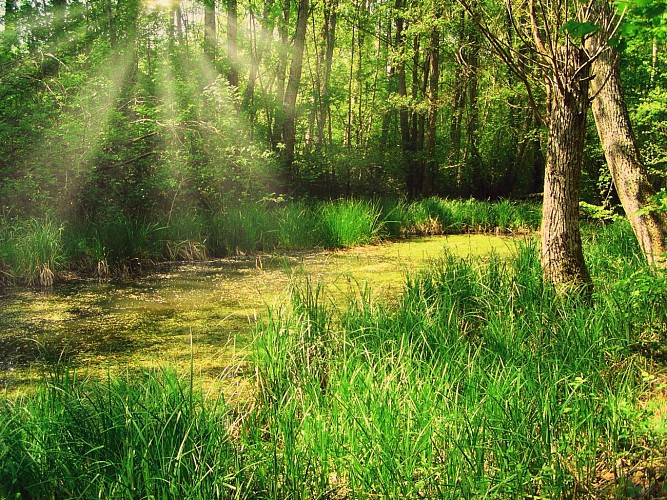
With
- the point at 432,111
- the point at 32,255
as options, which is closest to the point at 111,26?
the point at 32,255

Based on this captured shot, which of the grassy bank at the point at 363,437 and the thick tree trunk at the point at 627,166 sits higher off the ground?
the thick tree trunk at the point at 627,166

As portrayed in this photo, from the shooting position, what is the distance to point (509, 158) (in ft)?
50.1

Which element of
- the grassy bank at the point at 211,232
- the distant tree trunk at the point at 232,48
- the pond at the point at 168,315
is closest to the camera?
the pond at the point at 168,315

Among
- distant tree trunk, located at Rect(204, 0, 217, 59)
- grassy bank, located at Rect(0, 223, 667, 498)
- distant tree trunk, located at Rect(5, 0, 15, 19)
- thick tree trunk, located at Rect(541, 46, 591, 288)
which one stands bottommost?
grassy bank, located at Rect(0, 223, 667, 498)

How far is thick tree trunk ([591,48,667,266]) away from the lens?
14.3 ft

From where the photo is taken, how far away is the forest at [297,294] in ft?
6.66

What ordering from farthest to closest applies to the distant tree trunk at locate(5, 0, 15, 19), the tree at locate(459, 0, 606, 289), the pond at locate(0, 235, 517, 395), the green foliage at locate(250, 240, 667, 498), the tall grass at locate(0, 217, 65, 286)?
the distant tree trunk at locate(5, 0, 15, 19), the tall grass at locate(0, 217, 65, 286), the tree at locate(459, 0, 606, 289), the pond at locate(0, 235, 517, 395), the green foliage at locate(250, 240, 667, 498)

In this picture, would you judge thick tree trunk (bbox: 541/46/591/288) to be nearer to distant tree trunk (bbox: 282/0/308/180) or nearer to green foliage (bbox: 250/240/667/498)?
green foliage (bbox: 250/240/667/498)

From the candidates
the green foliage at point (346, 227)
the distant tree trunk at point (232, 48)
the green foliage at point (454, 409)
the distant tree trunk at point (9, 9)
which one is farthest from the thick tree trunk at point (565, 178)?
the distant tree trunk at point (232, 48)

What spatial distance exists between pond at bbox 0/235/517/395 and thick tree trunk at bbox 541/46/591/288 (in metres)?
1.01

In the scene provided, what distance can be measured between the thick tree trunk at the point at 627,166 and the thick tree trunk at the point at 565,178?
77 centimetres

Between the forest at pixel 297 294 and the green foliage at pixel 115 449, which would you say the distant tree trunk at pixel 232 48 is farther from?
the green foliage at pixel 115 449

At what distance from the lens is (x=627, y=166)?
442 cm

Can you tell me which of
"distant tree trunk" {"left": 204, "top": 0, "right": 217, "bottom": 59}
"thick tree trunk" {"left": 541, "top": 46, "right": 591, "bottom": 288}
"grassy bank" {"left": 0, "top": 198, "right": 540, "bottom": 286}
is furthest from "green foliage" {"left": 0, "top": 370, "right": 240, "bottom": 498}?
"distant tree trunk" {"left": 204, "top": 0, "right": 217, "bottom": 59}
